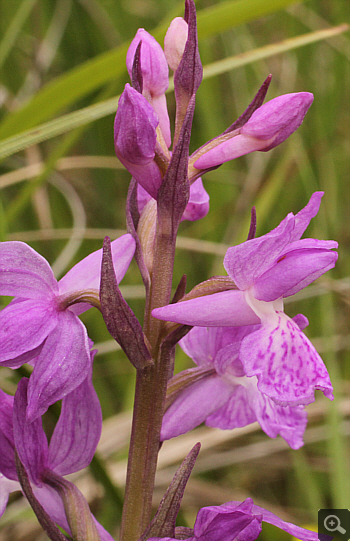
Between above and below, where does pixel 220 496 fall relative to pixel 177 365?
below

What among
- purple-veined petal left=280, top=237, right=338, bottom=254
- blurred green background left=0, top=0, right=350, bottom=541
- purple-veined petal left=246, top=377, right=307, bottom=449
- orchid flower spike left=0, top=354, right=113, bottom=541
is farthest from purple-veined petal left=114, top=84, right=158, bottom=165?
blurred green background left=0, top=0, right=350, bottom=541

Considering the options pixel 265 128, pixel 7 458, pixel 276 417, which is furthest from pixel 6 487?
pixel 265 128

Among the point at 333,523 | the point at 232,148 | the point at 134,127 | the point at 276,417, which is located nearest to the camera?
the point at 134,127

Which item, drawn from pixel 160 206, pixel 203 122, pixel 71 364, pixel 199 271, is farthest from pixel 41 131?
pixel 199 271

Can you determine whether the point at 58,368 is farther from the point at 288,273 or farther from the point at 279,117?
the point at 279,117

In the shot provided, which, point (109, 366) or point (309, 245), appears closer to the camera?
point (309, 245)

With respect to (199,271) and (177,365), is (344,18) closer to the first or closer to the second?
(199,271)

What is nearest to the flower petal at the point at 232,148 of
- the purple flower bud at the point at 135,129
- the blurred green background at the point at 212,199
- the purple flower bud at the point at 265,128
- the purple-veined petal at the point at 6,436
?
the purple flower bud at the point at 265,128
